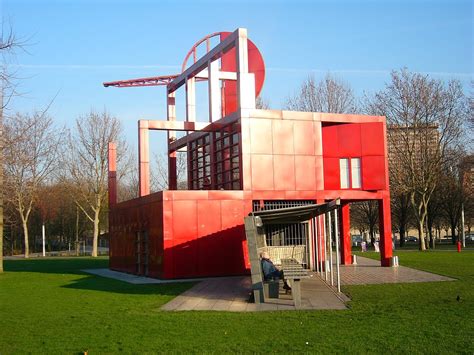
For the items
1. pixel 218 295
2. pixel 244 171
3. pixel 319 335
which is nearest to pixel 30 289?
pixel 218 295

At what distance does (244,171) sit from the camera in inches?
1001

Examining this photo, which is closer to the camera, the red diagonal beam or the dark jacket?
the dark jacket

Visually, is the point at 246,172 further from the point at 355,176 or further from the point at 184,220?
the point at 355,176

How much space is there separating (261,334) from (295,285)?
378cm

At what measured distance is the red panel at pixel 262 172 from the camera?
84.1 ft

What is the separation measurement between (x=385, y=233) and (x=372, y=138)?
462 cm

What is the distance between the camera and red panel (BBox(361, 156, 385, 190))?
92.2ft

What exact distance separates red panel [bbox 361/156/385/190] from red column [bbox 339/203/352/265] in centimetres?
401

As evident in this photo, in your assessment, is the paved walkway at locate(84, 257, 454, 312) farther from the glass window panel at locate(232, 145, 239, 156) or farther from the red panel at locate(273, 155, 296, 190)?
the glass window panel at locate(232, 145, 239, 156)

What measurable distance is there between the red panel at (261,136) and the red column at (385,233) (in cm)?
663

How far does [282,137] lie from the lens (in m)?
26.3

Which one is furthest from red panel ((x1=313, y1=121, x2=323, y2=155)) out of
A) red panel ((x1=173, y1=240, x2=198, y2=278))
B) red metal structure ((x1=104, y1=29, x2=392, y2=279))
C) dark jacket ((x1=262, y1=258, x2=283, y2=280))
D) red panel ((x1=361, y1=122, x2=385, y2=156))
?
dark jacket ((x1=262, y1=258, x2=283, y2=280))

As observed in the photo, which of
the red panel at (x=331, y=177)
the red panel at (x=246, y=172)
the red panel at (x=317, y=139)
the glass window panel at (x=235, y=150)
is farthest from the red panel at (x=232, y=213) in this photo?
the red panel at (x=331, y=177)

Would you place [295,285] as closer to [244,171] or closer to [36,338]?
[36,338]
